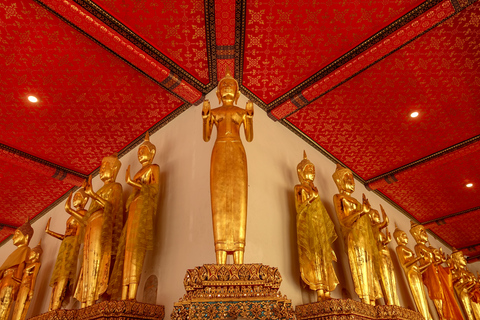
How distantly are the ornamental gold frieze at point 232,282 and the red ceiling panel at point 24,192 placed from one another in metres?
4.57

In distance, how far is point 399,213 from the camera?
21.9 feet

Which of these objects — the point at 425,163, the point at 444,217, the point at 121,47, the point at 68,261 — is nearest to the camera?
the point at 121,47

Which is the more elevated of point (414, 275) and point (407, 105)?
point (407, 105)

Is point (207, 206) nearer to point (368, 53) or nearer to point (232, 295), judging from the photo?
point (232, 295)

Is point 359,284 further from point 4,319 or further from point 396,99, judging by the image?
point 4,319

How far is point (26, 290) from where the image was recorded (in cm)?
456

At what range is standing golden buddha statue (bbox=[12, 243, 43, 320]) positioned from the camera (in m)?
4.52

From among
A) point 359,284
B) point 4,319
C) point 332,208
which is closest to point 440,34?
point 332,208

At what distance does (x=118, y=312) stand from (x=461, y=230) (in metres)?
7.79

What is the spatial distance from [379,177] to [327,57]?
2.82 m

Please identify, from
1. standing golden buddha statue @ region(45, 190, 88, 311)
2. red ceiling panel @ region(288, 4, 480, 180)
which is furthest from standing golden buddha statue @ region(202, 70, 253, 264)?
standing golden buddha statue @ region(45, 190, 88, 311)

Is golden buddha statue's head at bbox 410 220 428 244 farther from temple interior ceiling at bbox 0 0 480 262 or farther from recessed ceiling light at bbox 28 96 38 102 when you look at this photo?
recessed ceiling light at bbox 28 96 38 102

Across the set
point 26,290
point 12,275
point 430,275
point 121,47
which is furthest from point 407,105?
point 12,275

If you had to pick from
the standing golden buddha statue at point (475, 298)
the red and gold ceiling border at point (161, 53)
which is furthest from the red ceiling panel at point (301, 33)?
the standing golden buddha statue at point (475, 298)
